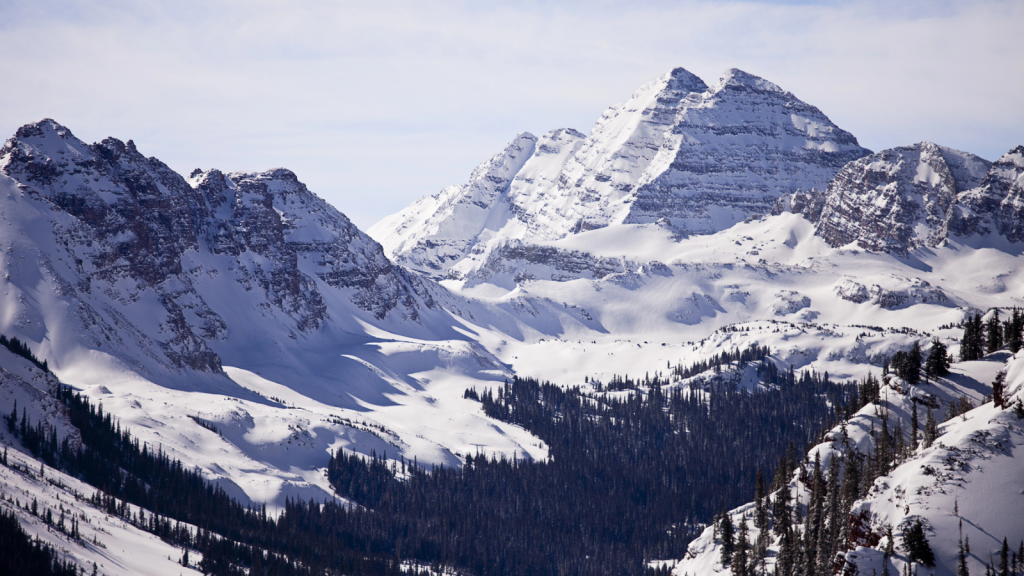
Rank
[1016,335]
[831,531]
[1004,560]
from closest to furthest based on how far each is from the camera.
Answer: [1004,560]
[831,531]
[1016,335]

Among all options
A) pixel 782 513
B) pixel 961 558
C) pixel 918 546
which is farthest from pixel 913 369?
pixel 961 558

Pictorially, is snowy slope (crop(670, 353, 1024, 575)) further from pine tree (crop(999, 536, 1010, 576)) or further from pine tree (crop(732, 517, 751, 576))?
pine tree (crop(732, 517, 751, 576))

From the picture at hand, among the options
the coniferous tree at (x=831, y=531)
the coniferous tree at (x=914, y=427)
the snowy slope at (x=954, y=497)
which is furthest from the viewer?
the coniferous tree at (x=914, y=427)

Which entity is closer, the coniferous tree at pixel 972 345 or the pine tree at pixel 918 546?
the pine tree at pixel 918 546

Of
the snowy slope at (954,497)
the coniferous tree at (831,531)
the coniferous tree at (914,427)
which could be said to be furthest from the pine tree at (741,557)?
the coniferous tree at (914,427)

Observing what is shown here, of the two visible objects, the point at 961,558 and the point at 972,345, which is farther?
the point at 972,345

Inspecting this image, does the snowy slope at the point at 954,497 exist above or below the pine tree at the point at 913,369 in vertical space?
below

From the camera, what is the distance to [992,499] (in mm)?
95000

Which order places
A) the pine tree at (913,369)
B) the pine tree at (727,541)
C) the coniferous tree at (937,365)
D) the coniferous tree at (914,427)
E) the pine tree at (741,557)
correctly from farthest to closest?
the coniferous tree at (937,365)
the pine tree at (913,369)
the pine tree at (727,541)
the coniferous tree at (914,427)
the pine tree at (741,557)

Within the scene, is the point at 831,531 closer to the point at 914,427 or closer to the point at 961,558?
the point at 914,427

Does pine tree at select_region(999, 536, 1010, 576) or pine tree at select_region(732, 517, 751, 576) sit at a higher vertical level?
pine tree at select_region(999, 536, 1010, 576)

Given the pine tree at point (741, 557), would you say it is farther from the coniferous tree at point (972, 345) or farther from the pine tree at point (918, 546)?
the coniferous tree at point (972, 345)

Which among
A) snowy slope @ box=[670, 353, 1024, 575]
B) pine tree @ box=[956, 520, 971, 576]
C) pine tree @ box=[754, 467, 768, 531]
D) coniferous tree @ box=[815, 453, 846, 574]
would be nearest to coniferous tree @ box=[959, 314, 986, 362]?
pine tree @ box=[754, 467, 768, 531]

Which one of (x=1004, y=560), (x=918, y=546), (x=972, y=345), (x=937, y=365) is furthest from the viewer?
(x=972, y=345)
